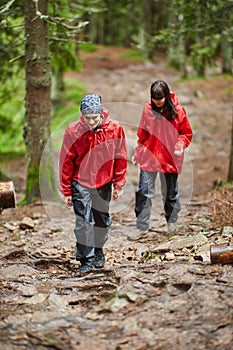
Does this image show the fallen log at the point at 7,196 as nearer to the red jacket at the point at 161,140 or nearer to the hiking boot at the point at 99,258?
the hiking boot at the point at 99,258

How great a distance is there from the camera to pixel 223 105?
68.7ft

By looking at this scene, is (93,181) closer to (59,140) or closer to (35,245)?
(35,245)

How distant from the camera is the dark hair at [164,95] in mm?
6691

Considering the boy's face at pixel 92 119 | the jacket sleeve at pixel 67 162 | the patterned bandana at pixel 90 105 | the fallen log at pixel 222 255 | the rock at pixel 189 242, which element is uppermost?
the patterned bandana at pixel 90 105

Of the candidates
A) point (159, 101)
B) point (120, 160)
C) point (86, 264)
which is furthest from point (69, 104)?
point (86, 264)

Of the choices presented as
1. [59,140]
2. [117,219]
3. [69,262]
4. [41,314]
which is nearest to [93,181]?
[69,262]

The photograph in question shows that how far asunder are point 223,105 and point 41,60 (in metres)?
Result: 13.6

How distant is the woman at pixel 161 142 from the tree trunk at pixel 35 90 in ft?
8.80

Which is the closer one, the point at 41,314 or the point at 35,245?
the point at 41,314

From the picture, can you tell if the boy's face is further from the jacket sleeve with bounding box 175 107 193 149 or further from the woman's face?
the jacket sleeve with bounding box 175 107 193 149

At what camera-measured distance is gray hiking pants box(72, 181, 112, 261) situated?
6105 millimetres

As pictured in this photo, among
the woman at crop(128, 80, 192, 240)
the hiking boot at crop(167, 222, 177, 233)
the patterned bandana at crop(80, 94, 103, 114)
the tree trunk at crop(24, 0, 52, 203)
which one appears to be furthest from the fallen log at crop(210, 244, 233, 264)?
the tree trunk at crop(24, 0, 52, 203)

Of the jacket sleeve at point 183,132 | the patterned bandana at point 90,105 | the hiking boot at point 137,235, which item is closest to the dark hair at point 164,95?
the jacket sleeve at point 183,132

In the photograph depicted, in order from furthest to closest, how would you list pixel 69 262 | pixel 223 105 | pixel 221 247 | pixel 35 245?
pixel 223 105 → pixel 35 245 → pixel 69 262 → pixel 221 247
